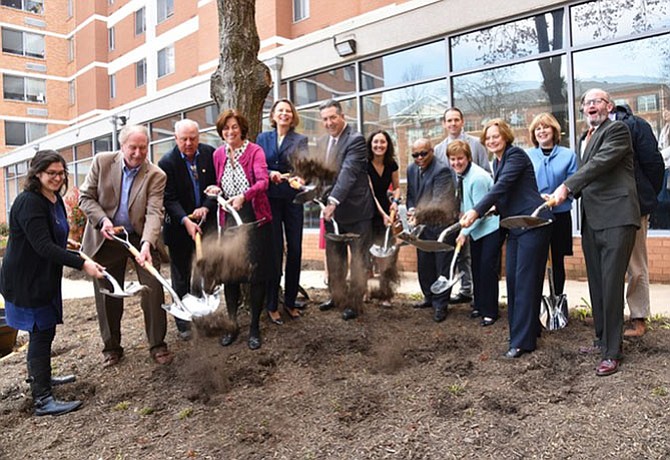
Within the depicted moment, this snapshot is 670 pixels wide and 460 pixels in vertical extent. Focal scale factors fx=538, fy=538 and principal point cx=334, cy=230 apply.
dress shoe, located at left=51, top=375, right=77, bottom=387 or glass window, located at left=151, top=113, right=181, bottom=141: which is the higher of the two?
glass window, located at left=151, top=113, right=181, bottom=141

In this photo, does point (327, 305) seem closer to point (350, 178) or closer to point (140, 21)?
point (350, 178)

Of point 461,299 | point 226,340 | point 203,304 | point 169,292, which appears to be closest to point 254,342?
point 226,340

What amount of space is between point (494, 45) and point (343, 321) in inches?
192

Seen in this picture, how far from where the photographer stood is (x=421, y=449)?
8.66 ft

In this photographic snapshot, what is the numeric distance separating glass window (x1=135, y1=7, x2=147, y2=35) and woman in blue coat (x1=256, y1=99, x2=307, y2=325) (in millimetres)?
22624

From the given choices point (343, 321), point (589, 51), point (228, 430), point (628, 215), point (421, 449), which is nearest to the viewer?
point (421, 449)

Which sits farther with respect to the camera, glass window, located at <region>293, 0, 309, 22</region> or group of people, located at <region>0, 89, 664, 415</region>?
glass window, located at <region>293, 0, 309, 22</region>

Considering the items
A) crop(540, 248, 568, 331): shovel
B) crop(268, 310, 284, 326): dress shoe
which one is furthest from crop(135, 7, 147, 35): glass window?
crop(540, 248, 568, 331): shovel

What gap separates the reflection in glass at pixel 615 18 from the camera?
6.16 m

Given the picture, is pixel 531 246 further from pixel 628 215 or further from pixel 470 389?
pixel 470 389

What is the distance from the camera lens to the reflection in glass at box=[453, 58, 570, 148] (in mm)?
6938

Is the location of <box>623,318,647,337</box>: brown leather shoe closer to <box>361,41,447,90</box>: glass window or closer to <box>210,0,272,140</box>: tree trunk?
<box>210,0,272,140</box>: tree trunk

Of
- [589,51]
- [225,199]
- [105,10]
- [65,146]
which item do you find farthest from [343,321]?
[105,10]

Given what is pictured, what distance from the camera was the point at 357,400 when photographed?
10.5ft
